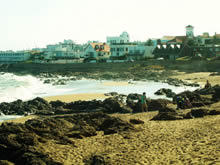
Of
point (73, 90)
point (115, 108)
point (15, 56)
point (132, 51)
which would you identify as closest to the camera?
point (115, 108)

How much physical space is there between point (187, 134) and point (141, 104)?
8443 millimetres

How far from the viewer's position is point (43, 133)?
41.0 feet

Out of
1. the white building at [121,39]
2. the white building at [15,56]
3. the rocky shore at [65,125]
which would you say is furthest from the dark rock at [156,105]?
the white building at [15,56]

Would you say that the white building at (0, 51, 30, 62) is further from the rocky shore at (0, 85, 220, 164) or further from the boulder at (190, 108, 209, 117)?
the boulder at (190, 108, 209, 117)

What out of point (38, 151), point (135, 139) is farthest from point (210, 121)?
point (38, 151)

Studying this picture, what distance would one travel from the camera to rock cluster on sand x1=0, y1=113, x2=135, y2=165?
959cm

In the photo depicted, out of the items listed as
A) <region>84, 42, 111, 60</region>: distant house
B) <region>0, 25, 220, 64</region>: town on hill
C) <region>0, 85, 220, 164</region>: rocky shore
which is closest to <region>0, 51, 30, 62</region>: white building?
<region>0, 25, 220, 64</region>: town on hill

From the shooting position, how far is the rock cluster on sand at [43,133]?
9594 millimetres

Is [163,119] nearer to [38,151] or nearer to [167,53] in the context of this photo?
[38,151]

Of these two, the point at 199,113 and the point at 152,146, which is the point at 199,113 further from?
the point at 152,146

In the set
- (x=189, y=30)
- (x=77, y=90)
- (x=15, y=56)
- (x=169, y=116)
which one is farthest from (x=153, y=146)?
(x=15, y=56)

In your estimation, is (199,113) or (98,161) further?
(199,113)

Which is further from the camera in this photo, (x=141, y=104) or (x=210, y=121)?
(x=141, y=104)

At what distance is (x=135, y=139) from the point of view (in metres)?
12.4
